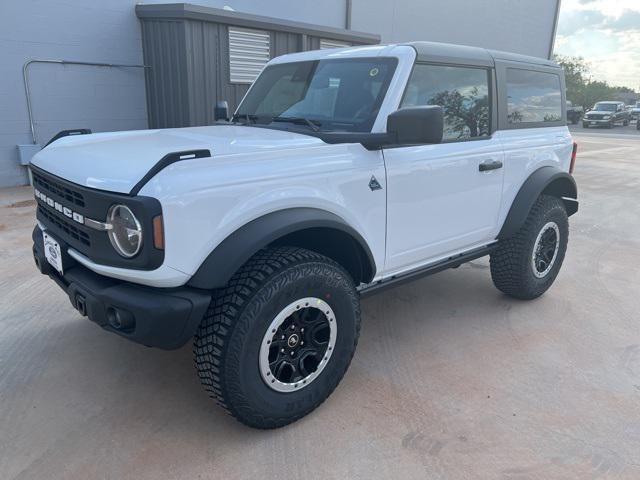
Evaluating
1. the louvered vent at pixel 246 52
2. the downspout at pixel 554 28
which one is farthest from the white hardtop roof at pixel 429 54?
the downspout at pixel 554 28

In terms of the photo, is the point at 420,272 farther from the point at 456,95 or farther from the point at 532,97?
the point at 532,97

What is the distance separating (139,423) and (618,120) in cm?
3908

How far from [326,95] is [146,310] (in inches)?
71.5

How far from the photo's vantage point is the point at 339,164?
8.66 ft

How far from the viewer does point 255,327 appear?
7.55 ft

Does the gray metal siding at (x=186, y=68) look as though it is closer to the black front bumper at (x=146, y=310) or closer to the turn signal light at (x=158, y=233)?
the black front bumper at (x=146, y=310)

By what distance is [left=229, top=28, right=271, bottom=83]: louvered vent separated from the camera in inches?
347

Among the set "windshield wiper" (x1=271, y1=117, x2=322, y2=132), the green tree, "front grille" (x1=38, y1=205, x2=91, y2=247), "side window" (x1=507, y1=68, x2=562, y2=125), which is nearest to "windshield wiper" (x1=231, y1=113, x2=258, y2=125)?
"windshield wiper" (x1=271, y1=117, x2=322, y2=132)

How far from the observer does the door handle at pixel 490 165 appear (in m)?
3.43

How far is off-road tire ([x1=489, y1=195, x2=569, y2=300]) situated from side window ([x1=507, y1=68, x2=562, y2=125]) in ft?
2.14

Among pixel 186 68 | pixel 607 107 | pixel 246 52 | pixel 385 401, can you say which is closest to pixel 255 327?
pixel 385 401

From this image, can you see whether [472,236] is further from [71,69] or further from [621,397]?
[71,69]

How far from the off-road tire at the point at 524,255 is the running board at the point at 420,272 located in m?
0.19

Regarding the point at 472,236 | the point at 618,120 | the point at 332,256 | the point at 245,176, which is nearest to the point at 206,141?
the point at 245,176
